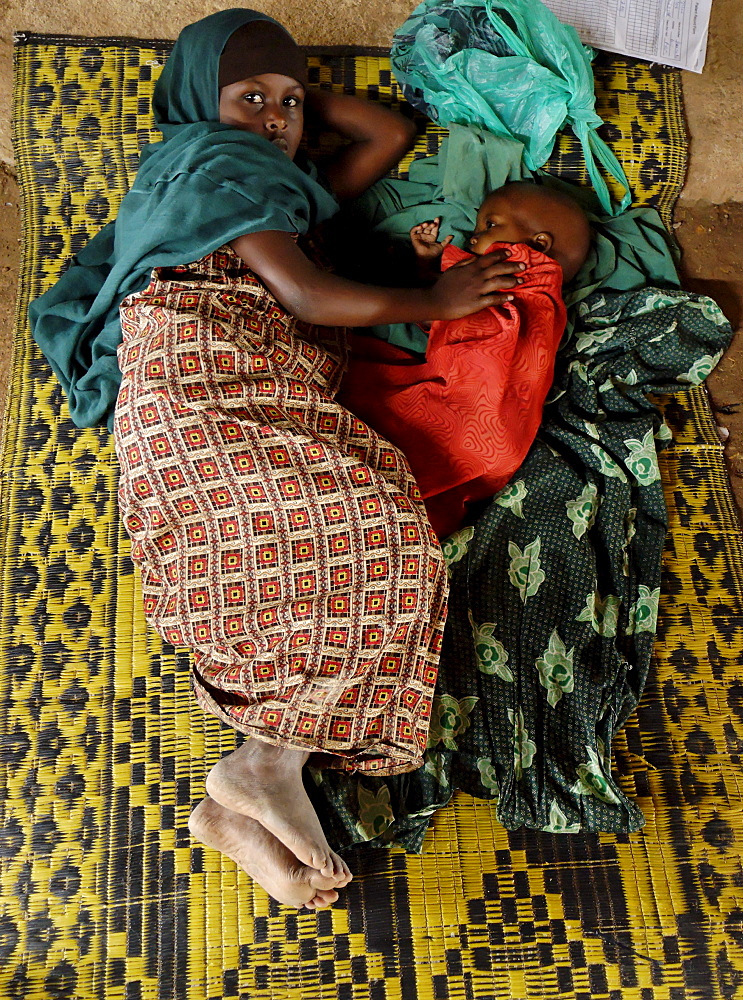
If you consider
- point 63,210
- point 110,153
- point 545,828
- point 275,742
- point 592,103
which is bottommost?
point 545,828

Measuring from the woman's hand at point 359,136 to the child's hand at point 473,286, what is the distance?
41 cm

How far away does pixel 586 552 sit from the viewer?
5.27 feet

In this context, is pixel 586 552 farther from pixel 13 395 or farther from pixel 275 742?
pixel 13 395

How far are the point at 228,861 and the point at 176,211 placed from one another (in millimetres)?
1151

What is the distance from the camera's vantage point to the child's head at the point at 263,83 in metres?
1.43

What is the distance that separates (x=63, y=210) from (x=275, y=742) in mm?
1350

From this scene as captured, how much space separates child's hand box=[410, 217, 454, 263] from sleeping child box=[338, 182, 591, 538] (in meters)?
0.07

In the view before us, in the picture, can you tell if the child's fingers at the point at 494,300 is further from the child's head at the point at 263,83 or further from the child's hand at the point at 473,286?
the child's head at the point at 263,83

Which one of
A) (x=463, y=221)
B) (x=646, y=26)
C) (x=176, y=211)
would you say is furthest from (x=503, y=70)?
(x=176, y=211)

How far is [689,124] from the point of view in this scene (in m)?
2.12

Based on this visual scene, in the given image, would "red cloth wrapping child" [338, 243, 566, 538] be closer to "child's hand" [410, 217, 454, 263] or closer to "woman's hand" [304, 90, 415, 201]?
"child's hand" [410, 217, 454, 263]

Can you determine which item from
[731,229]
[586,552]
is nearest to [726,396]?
[731,229]

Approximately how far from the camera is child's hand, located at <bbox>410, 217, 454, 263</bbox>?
178cm

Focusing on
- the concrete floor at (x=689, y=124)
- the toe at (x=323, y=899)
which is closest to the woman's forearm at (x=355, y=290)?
the concrete floor at (x=689, y=124)
